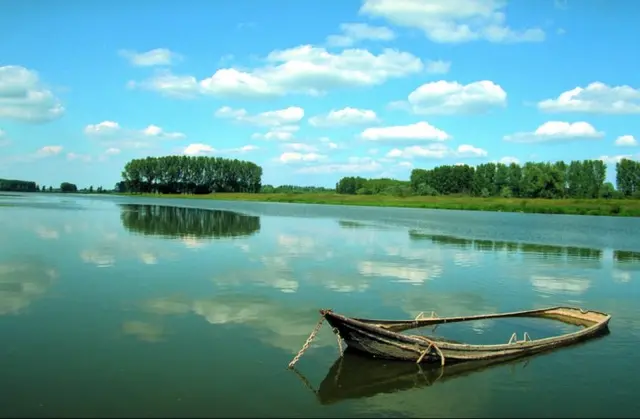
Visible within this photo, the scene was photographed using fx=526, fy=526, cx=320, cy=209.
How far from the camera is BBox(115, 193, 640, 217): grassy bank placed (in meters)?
96.6

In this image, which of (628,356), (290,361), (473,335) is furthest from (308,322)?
(628,356)

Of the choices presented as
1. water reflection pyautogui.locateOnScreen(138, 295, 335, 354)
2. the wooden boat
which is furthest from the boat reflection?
water reflection pyautogui.locateOnScreen(138, 295, 335, 354)

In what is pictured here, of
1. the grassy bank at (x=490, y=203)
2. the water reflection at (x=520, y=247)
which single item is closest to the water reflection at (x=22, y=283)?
the water reflection at (x=520, y=247)

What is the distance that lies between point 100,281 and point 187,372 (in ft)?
32.5

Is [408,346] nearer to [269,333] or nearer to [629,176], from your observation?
[269,333]

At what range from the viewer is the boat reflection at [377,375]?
9844 mm

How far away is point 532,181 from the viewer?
406 feet

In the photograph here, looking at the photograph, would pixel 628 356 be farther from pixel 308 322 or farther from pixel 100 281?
pixel 100 281

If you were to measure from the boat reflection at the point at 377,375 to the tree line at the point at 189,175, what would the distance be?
540 ft

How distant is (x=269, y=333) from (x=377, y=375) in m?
3.33

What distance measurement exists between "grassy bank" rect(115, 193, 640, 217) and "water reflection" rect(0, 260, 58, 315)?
306 ft

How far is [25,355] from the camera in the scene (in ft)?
35.4

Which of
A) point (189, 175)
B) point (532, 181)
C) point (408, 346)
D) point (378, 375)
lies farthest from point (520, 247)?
point (189, 175)

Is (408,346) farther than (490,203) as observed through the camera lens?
No
